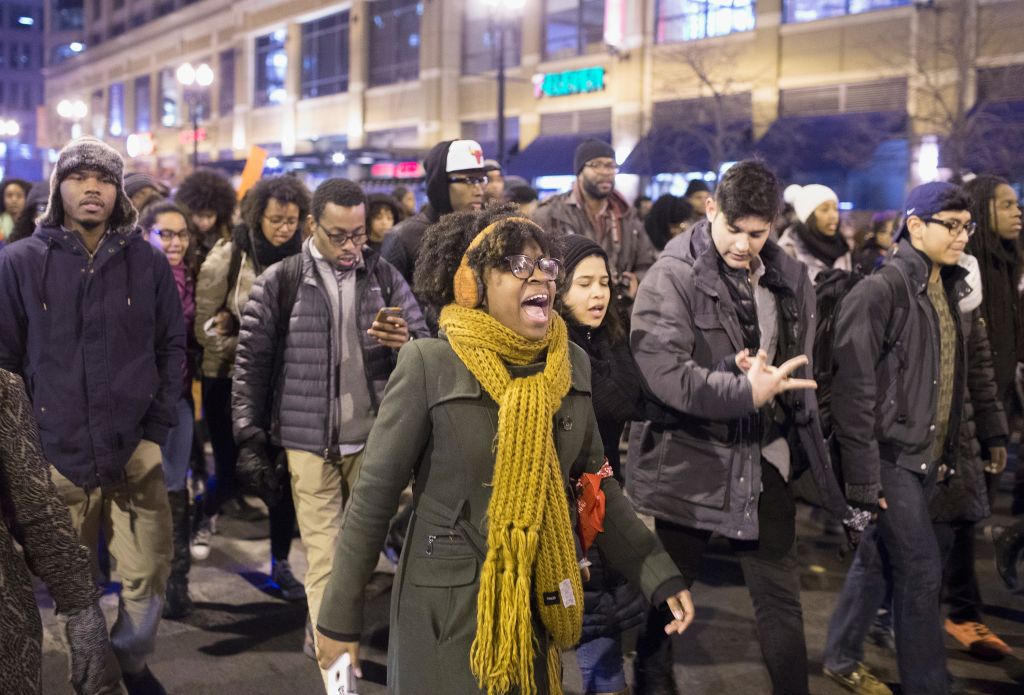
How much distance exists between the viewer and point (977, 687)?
514 cm

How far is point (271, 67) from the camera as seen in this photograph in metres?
46.2

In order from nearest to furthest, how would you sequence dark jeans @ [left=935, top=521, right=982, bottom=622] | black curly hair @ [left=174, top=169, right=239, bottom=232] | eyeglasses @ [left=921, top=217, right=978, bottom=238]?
1. eyeglasses @ [left=921, top=217, right=978, bottom=238]
2. dark jeans @ [left=935, top=521, right=982, bottom=622]
3. black curly hair @ [left=174, top=169, right=239, bottom=232]

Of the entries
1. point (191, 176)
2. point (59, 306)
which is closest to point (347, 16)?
point (191, 176)

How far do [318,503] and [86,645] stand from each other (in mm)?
2122

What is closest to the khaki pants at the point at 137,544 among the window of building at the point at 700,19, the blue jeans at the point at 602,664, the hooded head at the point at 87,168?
the hooded head at the point at 87,168

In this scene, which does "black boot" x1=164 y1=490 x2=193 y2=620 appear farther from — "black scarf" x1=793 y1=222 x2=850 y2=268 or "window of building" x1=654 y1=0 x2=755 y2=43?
"window of building" x1=654 y1=0 x2=755 y2=43

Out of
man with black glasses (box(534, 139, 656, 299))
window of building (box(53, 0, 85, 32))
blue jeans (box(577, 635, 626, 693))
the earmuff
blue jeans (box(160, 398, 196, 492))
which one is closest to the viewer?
the earmuff

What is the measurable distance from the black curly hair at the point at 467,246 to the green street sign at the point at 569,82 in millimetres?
28038

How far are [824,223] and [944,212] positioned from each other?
352cm

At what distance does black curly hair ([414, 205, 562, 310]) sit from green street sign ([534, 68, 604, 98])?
2804cm

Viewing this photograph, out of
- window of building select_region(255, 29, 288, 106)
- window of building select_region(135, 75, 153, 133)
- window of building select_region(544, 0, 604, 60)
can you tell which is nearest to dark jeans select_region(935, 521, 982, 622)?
window of building select_region(544, 0, 604, 60)

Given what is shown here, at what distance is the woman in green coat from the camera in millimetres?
2844

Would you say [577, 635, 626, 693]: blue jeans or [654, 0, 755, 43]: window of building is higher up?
[654, 0, 755, 43]: window of building

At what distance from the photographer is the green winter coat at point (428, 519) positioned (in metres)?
2.88
